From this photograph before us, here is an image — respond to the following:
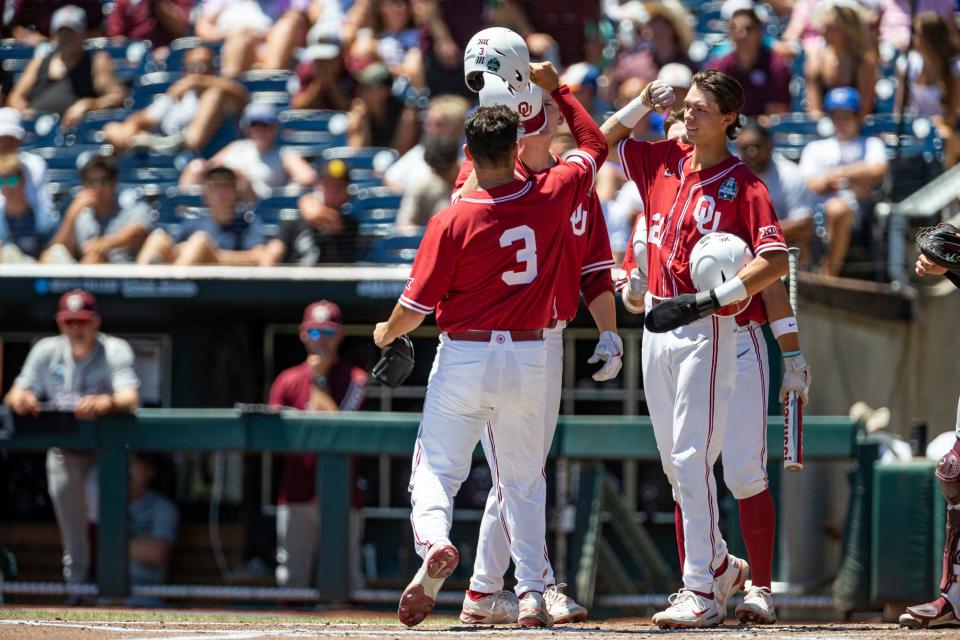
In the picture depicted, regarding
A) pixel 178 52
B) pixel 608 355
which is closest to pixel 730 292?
pixel 608 355

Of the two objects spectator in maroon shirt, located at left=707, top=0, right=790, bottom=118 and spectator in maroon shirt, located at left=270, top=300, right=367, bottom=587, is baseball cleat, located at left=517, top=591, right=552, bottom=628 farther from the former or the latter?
spectator in maroon shirt, located at left=707, top=0, right=790, bottom=118

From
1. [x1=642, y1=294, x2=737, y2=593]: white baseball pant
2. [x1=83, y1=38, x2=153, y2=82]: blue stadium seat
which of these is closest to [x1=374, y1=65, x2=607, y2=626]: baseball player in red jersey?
[x1=642, y1=294, x2=737, y2=593]: white baseball pant

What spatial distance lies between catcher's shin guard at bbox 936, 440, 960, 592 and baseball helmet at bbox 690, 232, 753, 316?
90 centimetres

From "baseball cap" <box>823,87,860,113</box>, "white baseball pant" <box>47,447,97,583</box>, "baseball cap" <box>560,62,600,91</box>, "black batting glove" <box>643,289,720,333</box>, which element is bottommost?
"white baseball pant" <box>47,447,97,583</box>

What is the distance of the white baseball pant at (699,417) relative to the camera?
209 inches

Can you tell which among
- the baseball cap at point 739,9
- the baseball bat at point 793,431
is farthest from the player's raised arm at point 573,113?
the baseball cap at point 739,9

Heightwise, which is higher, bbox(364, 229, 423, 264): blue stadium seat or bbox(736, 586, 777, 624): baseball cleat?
bbox(364, 229, 423, 264): blue stadium seat

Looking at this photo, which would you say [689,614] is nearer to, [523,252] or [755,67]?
[523,252]

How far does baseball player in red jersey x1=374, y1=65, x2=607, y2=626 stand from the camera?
17.2ft

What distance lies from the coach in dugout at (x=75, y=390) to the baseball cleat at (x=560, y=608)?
3411 mm

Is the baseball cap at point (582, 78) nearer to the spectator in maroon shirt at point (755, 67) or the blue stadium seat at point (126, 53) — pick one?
the spectator in maroon shirt at point (755, 67)

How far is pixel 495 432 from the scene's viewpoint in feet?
17.7

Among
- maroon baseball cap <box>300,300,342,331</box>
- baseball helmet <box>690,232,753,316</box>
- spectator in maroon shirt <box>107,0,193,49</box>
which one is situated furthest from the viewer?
spectator in maroon shirt <box>107,0,193,49</box>

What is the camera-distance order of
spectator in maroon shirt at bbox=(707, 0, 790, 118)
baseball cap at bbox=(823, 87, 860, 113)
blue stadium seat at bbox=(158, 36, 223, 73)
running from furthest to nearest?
blue stadium seat at bbox=(158, 36, 223, 73) → spectator in maroon shirt at bbox=(707, 0, 790, 118) → baseball cap at bbox=(823, 87, 860, 113)
